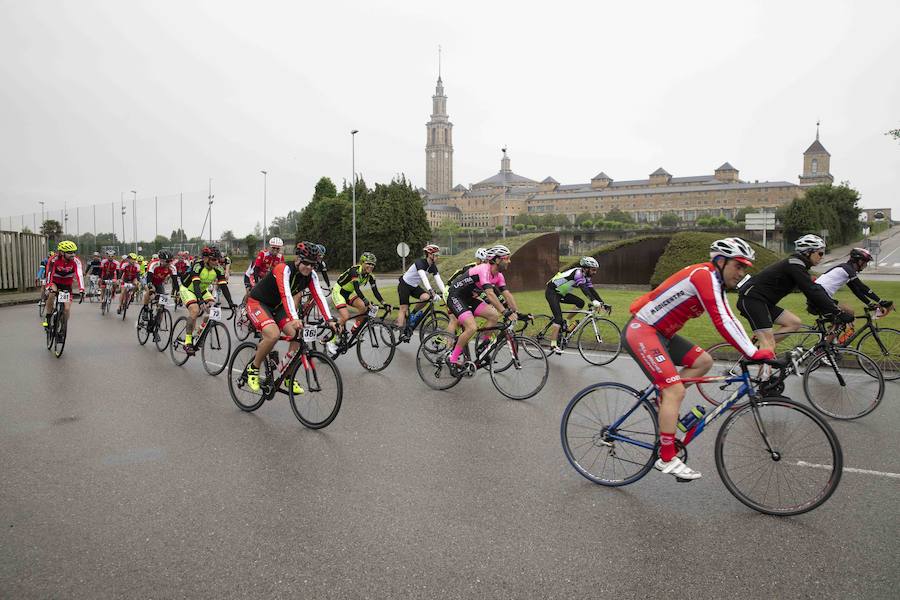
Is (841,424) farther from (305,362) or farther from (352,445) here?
(305,362)

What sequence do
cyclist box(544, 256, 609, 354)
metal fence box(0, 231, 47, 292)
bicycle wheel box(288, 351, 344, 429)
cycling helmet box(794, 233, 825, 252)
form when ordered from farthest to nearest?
metal fence box(0, 231, 47, 292), cyclist box(544, 256, 609, 354), cycling helmet box(794, 233, 825, 252), bicycle wheel box(288, 351, 344, 429)

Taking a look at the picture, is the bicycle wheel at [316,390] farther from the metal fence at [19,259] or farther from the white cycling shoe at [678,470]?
the metal fence at [19,259]

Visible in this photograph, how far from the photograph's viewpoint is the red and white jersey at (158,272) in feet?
42.3

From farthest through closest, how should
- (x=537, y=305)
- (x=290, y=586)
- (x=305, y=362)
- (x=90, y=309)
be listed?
(x=90, y=309), (x=537, y=305), (x=305, y=362), (x=290, y=586)

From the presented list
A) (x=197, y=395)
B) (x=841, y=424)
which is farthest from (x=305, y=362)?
(x=841, y=424)

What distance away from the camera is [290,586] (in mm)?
3295

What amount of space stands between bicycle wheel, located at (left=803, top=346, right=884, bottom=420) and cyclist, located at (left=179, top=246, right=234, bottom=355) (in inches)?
328

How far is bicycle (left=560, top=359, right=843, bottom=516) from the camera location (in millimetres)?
4004

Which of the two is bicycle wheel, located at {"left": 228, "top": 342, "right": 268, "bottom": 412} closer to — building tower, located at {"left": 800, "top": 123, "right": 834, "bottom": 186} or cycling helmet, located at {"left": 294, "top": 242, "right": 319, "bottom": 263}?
cycling helmet, located at {"left": 294, "top": 242, "right": 319, "bottom": 263}

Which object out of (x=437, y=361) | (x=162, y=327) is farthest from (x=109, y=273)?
(x=437, y=361)

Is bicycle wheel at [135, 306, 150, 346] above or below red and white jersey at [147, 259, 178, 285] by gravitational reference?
below

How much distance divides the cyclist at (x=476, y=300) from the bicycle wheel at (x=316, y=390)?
203 centimetres

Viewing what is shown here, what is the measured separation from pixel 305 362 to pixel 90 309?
17464 millimetres

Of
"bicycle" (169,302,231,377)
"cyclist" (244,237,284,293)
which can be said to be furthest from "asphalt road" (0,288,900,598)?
"cyclist" (244,237,284,293)
